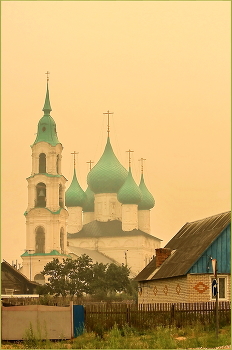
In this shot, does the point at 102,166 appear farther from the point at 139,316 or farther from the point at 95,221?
the point at 139,316

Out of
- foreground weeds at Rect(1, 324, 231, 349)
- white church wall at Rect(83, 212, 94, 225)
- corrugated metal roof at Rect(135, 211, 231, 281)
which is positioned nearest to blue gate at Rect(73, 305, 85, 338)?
foreground weeds at Rect(1, 324, 231, 349)

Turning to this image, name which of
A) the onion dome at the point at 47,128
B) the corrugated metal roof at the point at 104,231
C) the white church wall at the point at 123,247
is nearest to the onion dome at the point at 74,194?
the corrugated metal roof at the point at 104,231

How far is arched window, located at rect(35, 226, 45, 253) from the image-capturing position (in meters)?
104

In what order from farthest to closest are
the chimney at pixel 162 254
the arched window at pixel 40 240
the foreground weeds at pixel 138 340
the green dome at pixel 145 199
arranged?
the green dome at pixel 145 199 < the arched window at pixel 40 240 < the chimney at pixel 162 254 < the foreground weeds at pixel 138 340

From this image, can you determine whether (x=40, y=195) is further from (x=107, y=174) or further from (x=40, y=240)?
(x=107, y=174)

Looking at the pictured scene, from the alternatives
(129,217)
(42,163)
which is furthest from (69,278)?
(129,217)

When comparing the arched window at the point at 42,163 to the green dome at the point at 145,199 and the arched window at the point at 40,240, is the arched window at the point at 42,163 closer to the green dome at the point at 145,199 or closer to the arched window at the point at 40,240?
the arched window at the point at 40,240

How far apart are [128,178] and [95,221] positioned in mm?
9221

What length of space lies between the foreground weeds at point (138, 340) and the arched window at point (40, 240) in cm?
7662

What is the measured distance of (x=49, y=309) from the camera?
2614 centimetres

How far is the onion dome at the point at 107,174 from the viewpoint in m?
A: 122

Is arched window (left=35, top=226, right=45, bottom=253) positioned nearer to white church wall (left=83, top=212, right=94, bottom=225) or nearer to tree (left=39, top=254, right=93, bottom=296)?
white church wall (left=83, top=212, right=94, bottom=225)

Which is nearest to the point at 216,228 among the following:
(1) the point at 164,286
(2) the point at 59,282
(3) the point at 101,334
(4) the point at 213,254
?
(4) the point at 213,254

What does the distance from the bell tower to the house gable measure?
68.7 m
